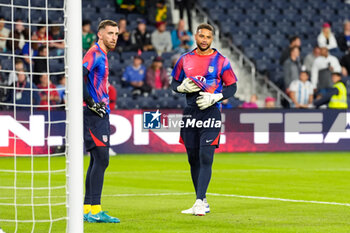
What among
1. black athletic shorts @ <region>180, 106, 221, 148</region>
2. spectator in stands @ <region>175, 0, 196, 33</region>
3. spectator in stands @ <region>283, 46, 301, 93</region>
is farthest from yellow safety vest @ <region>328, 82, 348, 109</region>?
black athletic shorts @ <region>180, 106, 221, 148</region>

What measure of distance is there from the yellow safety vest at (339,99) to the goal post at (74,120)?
16766 mm

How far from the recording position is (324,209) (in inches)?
374

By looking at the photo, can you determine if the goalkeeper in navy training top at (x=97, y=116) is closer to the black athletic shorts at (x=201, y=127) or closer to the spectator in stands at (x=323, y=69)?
the black athletic shorts at (x=201, y=127)

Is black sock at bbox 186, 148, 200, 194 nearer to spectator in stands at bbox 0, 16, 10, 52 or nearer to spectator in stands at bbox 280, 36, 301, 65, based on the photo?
spectator in stands at bbox 0, 16, 10, 52

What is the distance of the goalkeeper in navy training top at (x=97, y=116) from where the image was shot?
842 centimetres

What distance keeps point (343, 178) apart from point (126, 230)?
7139 millimetres

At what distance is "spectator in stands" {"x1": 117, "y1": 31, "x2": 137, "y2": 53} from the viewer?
22641mm

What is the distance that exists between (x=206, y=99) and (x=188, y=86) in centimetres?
30

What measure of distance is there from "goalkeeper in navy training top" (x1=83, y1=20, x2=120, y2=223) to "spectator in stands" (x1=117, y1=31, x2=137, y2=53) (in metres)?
14.1

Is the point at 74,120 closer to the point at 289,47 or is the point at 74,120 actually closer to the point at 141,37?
the point at 141,37

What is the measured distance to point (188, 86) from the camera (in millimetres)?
9344

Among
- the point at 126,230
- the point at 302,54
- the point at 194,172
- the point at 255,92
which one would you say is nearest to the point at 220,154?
the point at 255,92

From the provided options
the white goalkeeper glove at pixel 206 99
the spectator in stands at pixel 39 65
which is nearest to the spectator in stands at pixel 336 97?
the spectator in stands at pixel 39 65

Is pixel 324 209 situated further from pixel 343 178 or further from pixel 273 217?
pixel 343 178
